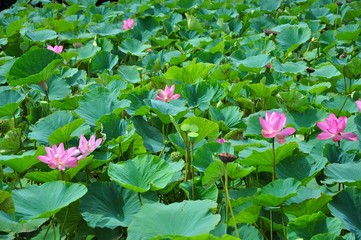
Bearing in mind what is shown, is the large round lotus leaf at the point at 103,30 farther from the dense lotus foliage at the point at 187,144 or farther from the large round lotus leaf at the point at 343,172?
the large round lotus leaf at the point at 343,172

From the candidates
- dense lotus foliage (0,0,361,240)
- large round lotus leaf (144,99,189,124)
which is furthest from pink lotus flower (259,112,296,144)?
large round lotus leaf (144,99,189,124)

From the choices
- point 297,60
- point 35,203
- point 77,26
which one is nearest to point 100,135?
point 35,203

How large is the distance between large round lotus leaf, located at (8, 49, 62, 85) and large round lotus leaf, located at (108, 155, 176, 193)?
59cm

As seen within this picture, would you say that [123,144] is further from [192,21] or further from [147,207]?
[192,21]

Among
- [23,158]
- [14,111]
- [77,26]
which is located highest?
[23,158]

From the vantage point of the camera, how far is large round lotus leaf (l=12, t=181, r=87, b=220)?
1.18 metres

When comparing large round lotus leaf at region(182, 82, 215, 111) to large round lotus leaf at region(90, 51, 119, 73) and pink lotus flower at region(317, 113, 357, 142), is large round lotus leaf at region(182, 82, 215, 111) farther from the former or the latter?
large round lotus leaf at region(90, 51, 119, 73)

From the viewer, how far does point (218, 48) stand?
2.35 metres

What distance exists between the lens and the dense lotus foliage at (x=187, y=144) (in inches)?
45.1

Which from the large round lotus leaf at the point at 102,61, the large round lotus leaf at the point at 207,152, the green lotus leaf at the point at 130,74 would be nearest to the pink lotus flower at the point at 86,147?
the large round lotus leaf at the point at 207,152

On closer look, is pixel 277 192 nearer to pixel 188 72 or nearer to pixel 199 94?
pixel 199 94

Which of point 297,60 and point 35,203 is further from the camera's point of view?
point 297,60

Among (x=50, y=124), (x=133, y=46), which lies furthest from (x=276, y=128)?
(x=133, y=46)

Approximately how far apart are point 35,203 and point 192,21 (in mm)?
1794
